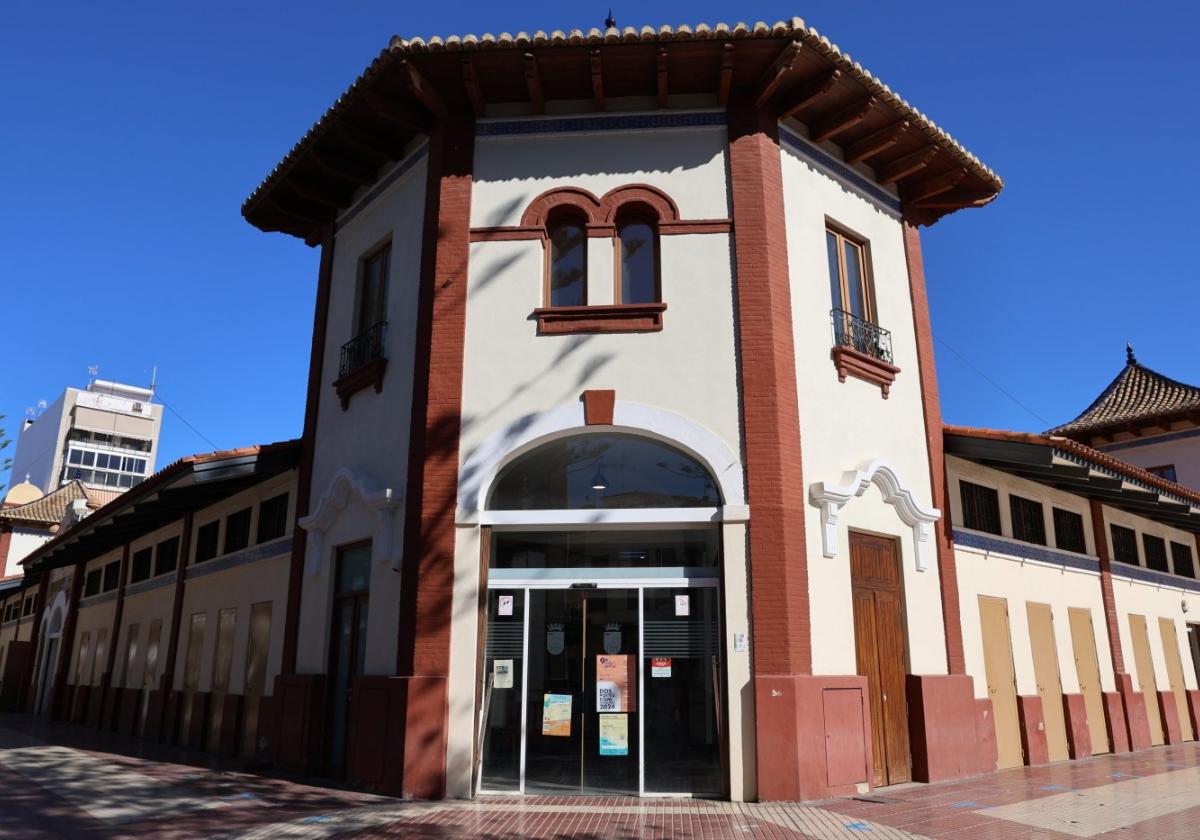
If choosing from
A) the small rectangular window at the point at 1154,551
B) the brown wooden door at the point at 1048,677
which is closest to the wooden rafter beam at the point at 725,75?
the brown wooden door at the point at 1048,677

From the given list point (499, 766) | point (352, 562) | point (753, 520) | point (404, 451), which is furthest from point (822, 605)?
point (352, 562)

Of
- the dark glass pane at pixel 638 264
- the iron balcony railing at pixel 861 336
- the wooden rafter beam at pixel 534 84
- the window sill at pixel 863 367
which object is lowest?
the window sill at pixel 863 367

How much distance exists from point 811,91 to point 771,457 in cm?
471

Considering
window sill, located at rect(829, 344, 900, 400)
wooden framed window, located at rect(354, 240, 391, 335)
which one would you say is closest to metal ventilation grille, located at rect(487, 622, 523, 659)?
wooden framed window, located at rect(354, 240, 391, 335)

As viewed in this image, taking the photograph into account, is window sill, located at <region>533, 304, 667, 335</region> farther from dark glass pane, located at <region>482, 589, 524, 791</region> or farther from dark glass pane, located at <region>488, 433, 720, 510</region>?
dark glass pane, located at <region>482, 589, 524, 791</region>

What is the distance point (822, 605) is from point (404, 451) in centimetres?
539

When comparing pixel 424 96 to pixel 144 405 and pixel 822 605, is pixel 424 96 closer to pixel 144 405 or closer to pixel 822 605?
pixel 822 605

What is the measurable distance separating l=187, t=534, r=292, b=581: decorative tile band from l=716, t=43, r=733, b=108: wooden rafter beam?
9.30 meters

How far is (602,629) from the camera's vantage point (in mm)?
10234

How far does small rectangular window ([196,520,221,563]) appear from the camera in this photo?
17.8 m

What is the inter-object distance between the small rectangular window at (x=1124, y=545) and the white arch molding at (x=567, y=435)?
1124 centimetres

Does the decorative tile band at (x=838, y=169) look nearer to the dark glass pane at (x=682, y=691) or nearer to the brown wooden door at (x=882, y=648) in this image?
the brown wooden door at (x=882, y=648)

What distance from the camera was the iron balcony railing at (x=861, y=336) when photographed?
38.8 ft

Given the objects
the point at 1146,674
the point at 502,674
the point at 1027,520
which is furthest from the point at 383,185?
the point at 1146,674
